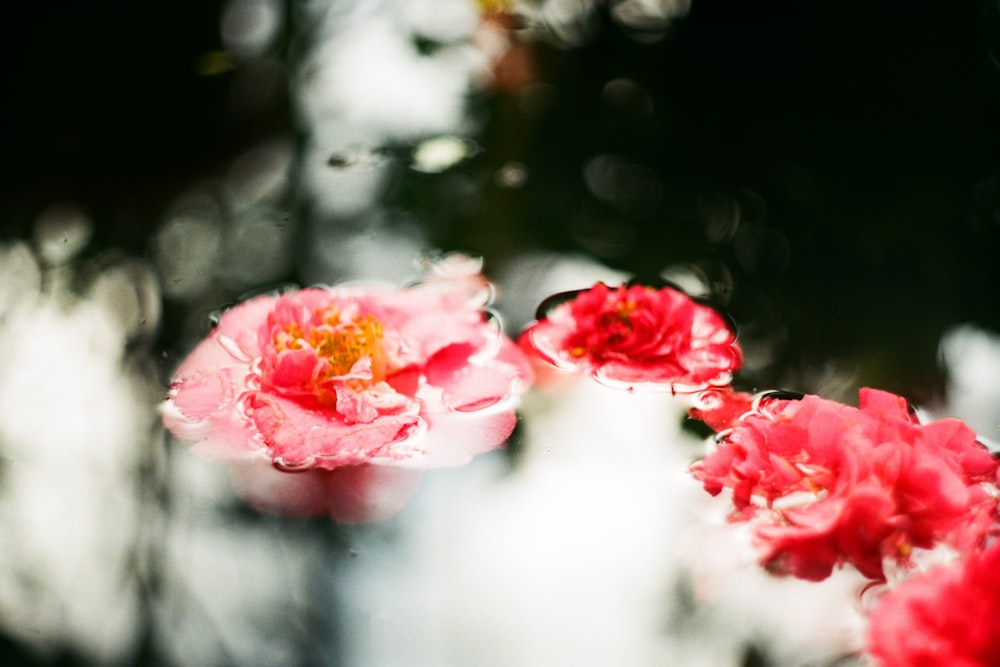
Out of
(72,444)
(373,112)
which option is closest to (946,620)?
(72,444)

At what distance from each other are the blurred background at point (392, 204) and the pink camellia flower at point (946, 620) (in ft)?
0.37

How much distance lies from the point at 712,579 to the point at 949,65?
3.90 ft

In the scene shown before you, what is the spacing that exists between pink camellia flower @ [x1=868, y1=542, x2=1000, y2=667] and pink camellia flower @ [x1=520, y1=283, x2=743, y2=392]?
1.08ft

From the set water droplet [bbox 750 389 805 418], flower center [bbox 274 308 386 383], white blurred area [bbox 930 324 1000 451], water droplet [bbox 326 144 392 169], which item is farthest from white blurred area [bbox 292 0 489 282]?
white blurred area [bbox 930 324 1000 451]

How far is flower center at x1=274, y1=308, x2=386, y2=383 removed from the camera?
2.86 ft

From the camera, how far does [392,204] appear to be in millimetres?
1291

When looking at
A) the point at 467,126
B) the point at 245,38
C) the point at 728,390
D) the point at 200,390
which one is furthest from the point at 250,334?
the point at 245,38

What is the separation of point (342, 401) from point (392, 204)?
0.53 metres

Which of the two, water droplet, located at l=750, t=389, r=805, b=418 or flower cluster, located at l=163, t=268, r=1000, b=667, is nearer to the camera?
flower cluster, located at l=163, t=268, r=1000, b=667

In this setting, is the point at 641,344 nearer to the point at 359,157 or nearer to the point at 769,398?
the point at 769,398

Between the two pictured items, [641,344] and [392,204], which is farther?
[392,204]

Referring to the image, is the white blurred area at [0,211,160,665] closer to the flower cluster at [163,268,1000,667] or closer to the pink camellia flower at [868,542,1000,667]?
the flower cluster at [163,268,1000,667]

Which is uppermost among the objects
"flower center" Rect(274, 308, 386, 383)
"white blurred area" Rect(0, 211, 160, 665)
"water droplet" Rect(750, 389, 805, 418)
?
"flower center" Rect(274, 308, 386, 383)

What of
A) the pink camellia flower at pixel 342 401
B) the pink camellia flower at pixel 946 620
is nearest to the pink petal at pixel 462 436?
the pink camellia flower at pixel 342 401
